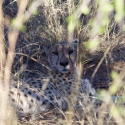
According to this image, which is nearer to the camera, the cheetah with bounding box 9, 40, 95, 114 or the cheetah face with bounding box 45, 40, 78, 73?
the cheetah with bounding box 9, 40, 95, 114

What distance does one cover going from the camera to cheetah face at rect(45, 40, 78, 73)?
4.36m

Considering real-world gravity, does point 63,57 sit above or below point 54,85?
above

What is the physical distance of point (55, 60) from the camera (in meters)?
4.51

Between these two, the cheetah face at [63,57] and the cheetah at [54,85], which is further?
the cheetah face at [63,57]

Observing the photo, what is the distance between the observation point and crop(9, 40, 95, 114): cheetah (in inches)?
153

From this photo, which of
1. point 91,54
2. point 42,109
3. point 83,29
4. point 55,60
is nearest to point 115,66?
point 91,54

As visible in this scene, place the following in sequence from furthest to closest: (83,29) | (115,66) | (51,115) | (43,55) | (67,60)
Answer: (83,29) < (115,66) < (43,55) < (67,60) < (51,115)

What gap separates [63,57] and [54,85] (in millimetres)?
422

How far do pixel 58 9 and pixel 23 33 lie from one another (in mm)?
670

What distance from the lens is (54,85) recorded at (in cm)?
414

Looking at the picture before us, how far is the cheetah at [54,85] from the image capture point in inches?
153

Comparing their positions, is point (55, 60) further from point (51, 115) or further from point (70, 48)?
point (51, 115)

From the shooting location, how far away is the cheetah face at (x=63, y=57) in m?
4.36

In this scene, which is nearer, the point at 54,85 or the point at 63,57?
the point at 54,85
